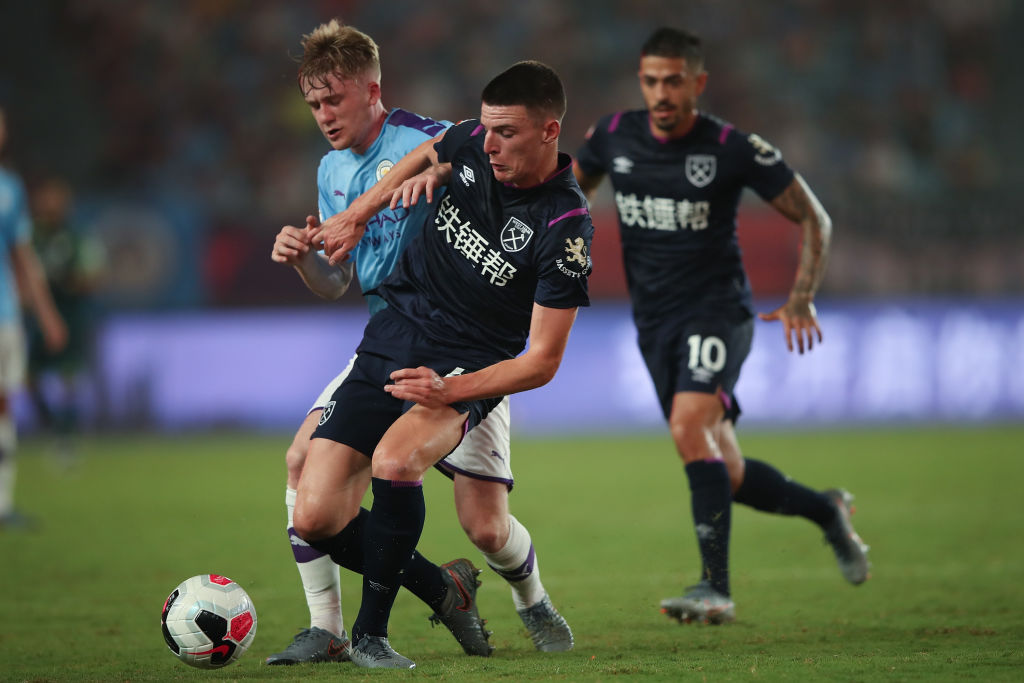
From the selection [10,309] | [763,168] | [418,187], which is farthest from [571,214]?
[10,309]

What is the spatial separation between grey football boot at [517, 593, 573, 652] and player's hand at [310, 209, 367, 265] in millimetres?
1440

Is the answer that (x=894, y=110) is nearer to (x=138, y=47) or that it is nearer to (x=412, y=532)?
(x=138, y=47)


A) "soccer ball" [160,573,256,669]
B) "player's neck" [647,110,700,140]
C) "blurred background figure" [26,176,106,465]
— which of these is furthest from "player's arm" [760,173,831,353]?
"blurred background figure" [26,176,106,465]

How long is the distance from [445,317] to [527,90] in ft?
2.73

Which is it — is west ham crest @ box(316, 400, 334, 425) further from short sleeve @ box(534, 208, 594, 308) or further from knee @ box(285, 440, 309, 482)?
short sleeve @ box(534, 208, 594, 308)

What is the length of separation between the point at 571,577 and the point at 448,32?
39.7 feet

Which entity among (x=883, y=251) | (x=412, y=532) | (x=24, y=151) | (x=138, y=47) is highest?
(x=138, y=47)

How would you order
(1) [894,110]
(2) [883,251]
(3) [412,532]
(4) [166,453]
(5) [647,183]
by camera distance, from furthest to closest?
1. (1) [894,110]
2. (2) [883,251]
3. (4) [166,453]
4. (5) [647,183]
5. (3) [412,532]

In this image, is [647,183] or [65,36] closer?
[647,183]

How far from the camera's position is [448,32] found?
55.4 ft

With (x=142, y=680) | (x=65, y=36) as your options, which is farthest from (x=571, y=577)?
(x=65, y=36)

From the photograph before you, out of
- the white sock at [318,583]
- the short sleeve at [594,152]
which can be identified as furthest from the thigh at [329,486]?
the short sleeve at [594,152]

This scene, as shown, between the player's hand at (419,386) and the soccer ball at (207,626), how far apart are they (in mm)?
891

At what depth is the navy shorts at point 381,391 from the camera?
13.7 feet
